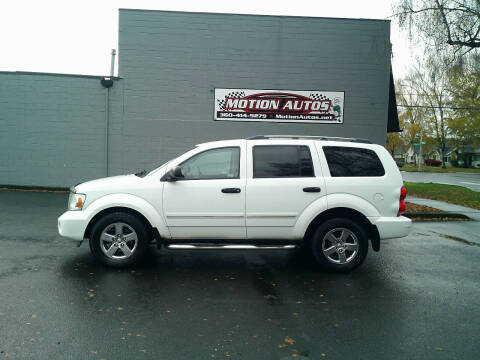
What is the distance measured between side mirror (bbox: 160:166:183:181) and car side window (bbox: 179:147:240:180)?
150mm

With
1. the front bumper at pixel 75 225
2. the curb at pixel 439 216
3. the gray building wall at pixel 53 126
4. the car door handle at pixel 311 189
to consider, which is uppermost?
the gray building wall at pixel 53 126

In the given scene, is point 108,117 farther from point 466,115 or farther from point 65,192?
point 466,115

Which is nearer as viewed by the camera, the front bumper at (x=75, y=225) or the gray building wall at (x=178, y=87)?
the front bumper at (x=75, y=225)

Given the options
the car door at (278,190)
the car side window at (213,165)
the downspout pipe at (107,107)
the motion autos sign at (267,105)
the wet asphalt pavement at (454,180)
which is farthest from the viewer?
the wet asphalt pavement at (454,180)

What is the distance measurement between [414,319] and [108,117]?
503 inches

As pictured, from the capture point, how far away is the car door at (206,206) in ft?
19.3

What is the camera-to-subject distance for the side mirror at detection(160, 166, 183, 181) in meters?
5.79

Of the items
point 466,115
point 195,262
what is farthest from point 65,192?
point 466,115

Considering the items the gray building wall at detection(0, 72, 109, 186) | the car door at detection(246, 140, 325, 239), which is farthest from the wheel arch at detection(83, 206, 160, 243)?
the gray building wall at detection(0, 72, 109, 186)

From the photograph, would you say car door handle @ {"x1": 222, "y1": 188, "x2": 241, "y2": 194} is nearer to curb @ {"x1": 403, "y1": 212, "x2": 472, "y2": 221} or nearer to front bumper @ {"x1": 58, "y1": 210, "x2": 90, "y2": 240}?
front bumper @ {"x1": 58, "y1": 210, "x2": 90, "y2": 240}

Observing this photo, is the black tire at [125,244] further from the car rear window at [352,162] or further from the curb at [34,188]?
the curb at [34,188]

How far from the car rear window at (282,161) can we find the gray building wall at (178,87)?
8.71 meters

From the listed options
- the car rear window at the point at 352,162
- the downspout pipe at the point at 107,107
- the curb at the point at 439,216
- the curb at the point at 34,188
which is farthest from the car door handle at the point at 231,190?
the curb at the point at 34,188

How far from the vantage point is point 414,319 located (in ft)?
14.3
